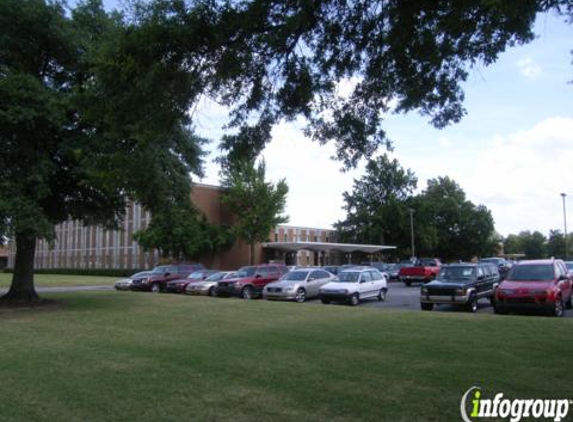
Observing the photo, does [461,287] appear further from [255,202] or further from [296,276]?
[255,202]

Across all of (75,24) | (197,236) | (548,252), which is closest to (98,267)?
(197,236)

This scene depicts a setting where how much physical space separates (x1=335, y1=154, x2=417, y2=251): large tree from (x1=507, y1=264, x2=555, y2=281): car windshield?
62.0 m

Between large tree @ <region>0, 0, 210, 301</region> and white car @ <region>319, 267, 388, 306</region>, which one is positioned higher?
large tree @ <region>0, 0, 210, 301</region>

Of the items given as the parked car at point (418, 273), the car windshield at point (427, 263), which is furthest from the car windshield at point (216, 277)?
the car windshield at point (427, 263)

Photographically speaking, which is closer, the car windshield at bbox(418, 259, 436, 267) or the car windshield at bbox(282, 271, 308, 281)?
the car windshield at bbox(282, 271, 308, 281)

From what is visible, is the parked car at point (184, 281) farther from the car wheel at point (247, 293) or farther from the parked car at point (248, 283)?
the car wheel at point (247, 293)

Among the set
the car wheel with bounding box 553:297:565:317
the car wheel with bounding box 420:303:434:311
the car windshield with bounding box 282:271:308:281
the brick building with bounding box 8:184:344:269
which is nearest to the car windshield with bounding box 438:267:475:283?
the car wheel with bounding box 420:303:434:311

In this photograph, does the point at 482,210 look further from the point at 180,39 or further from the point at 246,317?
the point at 180,39

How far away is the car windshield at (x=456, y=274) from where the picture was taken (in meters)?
19.5

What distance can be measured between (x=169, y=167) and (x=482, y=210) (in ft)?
261

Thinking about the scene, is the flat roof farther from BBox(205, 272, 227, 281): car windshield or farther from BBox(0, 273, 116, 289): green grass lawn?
BBox(205, 272, 227, 281): car windshield

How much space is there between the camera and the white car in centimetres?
2236

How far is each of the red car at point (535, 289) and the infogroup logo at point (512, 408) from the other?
10629mm

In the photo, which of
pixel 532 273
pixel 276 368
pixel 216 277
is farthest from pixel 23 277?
pixel 532 273
